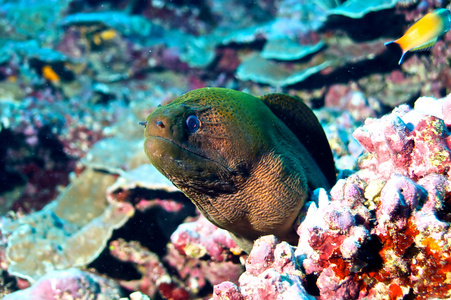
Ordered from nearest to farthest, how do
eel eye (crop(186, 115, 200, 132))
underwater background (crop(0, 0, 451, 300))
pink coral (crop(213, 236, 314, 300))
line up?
pink coral (crop(213, 236, 314, 300)), underwater background (crop(0, 0, 451, 300)), eel eye (crop(186, 115, 200, 132))

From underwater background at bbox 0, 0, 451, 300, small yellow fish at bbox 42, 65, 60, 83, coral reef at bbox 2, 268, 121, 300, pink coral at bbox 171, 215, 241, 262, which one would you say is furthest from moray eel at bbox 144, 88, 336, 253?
small yellow fish at bbox 42, 65, 60, 83

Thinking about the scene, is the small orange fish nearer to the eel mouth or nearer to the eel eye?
the eel eye

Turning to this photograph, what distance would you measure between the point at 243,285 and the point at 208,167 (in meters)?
0.73

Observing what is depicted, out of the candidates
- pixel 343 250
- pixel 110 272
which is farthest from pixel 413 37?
pixel 110 272

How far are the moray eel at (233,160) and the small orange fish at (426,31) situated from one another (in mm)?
1608

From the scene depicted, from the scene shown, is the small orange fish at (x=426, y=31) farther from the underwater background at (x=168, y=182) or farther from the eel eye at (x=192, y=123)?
the eel eye at (x=192, y=123)

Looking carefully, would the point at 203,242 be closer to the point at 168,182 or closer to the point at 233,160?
the point at 168,182

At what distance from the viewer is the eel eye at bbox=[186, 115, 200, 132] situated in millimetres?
1717

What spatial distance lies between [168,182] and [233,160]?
1.94 meters

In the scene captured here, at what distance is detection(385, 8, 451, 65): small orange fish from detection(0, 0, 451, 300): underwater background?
823mm

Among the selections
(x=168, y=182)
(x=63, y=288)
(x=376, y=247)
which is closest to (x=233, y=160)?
(x=376, y=247)

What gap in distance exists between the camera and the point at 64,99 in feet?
25.5

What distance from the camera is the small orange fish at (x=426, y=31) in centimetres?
280

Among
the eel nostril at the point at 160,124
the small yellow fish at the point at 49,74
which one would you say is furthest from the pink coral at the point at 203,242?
the small yellow fish at the point at 49,74
